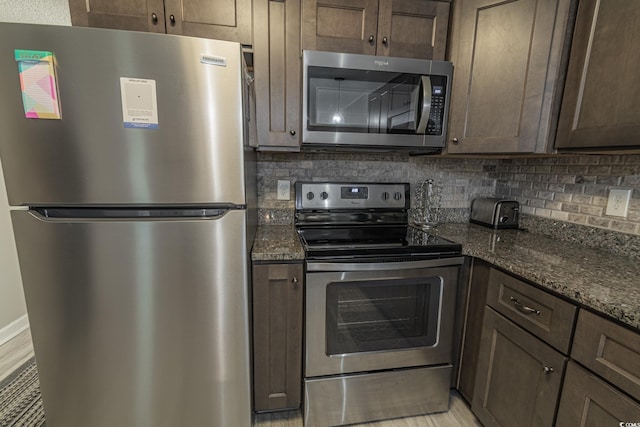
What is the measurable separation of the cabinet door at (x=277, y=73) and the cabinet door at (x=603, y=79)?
120cm

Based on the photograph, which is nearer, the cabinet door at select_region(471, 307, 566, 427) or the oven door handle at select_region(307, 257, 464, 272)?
the cabinet door at select_region(471, 307, 566, 427)

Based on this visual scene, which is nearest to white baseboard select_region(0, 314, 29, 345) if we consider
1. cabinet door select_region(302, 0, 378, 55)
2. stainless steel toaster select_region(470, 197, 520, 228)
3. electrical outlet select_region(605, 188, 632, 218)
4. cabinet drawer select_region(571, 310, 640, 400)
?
cabinet door select_region(302, 0, 378, 55)

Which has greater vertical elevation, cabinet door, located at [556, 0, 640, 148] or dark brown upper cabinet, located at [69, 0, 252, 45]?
dark brown upper cabinet, located at [69, 0, 252, 45]

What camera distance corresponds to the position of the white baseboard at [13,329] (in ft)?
6.40

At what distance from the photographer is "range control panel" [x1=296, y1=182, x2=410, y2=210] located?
1.73 meters

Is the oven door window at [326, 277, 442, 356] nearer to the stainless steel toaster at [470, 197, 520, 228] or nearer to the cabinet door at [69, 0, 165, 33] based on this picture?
the stainless steel toaster at [470, 197, 520, 228]

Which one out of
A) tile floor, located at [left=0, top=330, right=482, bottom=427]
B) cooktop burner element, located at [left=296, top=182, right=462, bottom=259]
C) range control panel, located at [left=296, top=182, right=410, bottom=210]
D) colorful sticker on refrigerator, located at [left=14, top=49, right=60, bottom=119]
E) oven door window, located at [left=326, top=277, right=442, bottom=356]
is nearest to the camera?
colorful sticker on refrigerator, located at [left=14, top=49, right=60, bottom=119]

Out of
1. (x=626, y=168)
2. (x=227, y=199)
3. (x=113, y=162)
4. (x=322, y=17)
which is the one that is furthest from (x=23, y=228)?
(x=626, y=168)

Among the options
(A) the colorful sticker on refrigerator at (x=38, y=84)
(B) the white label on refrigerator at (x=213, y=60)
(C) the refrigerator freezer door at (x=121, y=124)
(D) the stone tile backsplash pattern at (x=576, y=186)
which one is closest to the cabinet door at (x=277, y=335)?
(C) the refrigerator freezer door at (x=121, y=124)

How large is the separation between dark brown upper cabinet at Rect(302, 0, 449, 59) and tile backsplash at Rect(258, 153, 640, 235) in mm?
617

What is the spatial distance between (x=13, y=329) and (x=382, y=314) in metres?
2.65

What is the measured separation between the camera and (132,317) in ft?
3.50

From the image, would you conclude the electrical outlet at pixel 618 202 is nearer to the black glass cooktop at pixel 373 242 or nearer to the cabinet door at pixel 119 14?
the black glass cooktop at pixel 373 242

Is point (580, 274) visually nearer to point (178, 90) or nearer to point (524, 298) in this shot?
point (524, 298)
